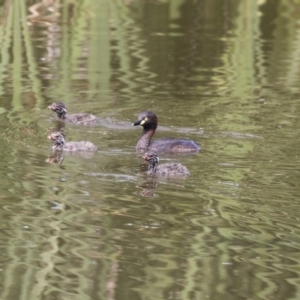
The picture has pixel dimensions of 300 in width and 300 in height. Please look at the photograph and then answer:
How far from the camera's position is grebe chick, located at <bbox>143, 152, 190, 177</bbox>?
801 centimetres

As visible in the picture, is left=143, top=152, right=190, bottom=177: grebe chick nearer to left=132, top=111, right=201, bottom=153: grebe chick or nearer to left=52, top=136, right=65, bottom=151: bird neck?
left=132, top=111, right=201, bottom=153: grebe chick

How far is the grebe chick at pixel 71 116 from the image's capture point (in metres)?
10.3

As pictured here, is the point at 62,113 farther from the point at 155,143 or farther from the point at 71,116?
the point at 155,143

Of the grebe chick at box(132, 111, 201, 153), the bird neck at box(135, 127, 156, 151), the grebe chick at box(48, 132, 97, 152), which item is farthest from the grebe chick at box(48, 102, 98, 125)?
the grebe chick at box(48, 132, 97, 152)

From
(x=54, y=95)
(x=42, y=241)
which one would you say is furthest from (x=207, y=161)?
(x=54, y=95)

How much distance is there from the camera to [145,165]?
8641 mm

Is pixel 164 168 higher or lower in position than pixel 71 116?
higher

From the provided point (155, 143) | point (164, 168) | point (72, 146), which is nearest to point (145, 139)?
point (155, 143)

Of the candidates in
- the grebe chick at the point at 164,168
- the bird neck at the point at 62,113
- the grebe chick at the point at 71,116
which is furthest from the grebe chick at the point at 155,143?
the bird neck at the point at 62,113

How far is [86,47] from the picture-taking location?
13961 mm

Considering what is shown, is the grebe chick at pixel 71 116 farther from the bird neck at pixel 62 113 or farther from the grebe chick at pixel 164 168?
the grebe chick at pixel 164 168

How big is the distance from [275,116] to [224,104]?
79cm

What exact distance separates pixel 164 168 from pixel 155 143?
1283 mm

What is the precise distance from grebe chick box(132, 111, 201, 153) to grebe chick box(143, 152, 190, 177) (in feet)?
1.27
